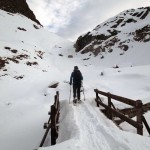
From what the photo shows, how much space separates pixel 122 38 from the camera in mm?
42031

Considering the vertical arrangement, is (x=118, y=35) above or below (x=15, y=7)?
below

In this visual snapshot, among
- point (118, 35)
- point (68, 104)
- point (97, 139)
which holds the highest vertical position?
point (118, 35)

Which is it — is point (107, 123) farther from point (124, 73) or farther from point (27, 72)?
point (27, 72)

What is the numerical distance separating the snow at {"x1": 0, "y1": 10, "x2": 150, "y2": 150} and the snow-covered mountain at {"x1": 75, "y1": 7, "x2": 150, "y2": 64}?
25.1 inches

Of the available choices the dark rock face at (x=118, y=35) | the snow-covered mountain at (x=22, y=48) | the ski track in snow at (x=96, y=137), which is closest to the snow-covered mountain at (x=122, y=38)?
the dark rock face at (x=118, y=35)

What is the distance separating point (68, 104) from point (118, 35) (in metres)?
35.7

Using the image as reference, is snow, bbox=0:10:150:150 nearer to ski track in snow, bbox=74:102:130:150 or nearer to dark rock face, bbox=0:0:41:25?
ski track in snow, bbox=74:102:130:150

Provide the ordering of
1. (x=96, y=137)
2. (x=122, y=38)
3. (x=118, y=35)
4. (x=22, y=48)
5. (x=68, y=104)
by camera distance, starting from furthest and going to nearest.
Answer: (x=118, y=35) < (x=122, y=38) < (x=22, y=48) < (x=68, y=104) < (x=96, y=137)

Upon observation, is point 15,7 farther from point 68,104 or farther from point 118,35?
point 68,104

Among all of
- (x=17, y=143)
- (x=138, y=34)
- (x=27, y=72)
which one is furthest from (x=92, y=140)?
(x=138, y=34)

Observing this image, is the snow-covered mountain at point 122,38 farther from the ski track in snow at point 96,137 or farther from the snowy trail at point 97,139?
the snowy trail at point 97,139

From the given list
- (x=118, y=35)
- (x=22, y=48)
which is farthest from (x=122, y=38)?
(x=22, y=48)

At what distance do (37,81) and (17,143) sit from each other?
47.6 ft

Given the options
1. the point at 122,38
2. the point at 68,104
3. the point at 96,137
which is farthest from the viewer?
the point at 122,38
